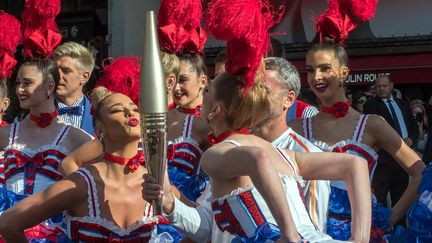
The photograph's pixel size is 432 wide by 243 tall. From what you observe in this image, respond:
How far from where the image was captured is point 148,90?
306 cm

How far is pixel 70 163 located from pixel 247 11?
71.4 inches

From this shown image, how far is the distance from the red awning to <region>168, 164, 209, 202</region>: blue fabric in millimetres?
7051

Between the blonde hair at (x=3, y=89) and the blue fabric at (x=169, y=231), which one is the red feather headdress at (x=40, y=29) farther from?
the blue fabric at (x=169, y=231)

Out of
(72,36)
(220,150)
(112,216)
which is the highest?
(72,36)

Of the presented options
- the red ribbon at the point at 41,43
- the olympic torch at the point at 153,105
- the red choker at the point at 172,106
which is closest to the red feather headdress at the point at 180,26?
the red choker at the point at 172,106

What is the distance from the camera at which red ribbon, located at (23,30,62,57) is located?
5.46 meters

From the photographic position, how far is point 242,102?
10.3 feet

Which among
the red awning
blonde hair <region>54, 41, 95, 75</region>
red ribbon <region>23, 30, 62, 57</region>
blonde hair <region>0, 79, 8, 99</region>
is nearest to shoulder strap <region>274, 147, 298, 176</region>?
red ribbon <region>23, 30, 62, 57</region>

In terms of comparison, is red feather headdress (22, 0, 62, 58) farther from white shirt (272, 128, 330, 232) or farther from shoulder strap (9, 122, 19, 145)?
white shirt (272, 128, 330, 232)

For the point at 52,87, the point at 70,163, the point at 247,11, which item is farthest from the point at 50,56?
the point at 247,11

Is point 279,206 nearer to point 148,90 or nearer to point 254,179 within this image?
point 254,179

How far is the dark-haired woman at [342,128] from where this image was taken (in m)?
4.82

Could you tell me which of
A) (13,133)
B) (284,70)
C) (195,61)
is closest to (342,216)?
(284,70)

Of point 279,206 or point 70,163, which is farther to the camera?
point 70,163
